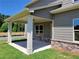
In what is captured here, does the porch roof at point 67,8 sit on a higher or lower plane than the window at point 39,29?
higher

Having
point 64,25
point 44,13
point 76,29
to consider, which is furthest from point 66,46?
point 44,13

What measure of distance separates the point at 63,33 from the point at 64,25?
0.74 m

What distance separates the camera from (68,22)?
12281 mm

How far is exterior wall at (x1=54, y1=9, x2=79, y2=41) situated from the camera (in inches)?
472

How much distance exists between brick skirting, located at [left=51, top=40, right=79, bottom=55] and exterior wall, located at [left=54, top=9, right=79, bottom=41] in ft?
1.38

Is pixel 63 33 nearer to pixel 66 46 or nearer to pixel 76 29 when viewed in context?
pixel 66 46

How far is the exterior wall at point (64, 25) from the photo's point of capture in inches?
472

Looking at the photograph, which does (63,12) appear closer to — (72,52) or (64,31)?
(64,31)

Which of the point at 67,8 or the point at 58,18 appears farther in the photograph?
the point at 58,18

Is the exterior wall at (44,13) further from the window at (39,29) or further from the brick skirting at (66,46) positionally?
the window at (39,29)

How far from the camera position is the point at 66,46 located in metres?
12.3

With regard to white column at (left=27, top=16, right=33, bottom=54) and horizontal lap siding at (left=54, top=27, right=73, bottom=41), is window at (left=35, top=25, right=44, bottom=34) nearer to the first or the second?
horizontal lap siding at (left=54, top=27, right=73, bottom=41)

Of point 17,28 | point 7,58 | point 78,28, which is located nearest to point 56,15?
point 78,28

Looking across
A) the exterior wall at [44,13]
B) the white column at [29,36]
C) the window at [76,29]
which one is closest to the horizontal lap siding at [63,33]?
the window at [76,29]
